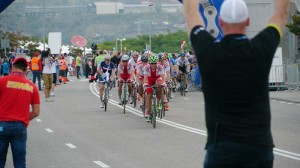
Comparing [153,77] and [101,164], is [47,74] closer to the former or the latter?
[153,77]

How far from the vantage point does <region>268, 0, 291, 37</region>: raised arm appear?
18.7ft

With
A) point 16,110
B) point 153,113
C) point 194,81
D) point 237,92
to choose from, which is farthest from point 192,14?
point 194,81

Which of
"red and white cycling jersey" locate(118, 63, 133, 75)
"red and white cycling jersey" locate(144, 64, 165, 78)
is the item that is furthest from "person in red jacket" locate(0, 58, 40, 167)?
"red and white cycling jersey" locate(118, 63, 133, 75)

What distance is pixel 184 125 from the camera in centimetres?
2228

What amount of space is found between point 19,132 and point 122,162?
15.8ft

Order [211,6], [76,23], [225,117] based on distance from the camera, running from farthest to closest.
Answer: [76,23] < [211,6] < [225,117]

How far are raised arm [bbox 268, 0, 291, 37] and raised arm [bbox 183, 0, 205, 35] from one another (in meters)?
0.44

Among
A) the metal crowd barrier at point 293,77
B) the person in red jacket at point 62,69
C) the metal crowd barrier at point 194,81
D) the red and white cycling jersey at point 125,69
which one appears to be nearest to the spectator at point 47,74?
the red and white cycling jersey at point 125,69

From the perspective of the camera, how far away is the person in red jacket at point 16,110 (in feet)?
33.4

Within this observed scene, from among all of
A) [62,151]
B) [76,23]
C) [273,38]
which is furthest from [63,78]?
[76,23]

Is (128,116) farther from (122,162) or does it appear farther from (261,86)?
(261,86)

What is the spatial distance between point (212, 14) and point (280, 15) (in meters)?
15.5

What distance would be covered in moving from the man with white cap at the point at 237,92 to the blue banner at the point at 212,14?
587 inches

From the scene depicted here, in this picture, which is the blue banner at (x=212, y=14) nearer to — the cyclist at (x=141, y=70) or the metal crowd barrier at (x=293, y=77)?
the cyclist at (x=141, y=70)
